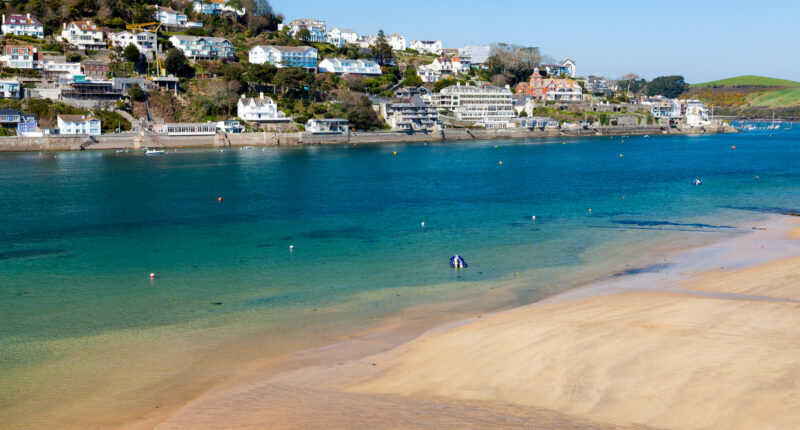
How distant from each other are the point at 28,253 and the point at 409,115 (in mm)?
72836

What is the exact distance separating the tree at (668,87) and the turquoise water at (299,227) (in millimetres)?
148234

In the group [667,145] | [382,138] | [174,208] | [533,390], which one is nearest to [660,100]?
[667,145]

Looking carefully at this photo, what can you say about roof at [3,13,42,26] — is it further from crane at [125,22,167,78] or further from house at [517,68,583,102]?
house at [517,68,583,102]

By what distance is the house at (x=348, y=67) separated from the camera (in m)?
102

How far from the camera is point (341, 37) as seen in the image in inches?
4862

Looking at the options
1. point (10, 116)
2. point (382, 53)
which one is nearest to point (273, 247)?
point (10, 116)

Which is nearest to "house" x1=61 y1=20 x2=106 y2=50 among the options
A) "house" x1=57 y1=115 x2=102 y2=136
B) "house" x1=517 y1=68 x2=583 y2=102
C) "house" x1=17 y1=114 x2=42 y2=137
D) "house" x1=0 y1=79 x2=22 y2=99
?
"house" x1=0 y1=79 x2=22 y2=99

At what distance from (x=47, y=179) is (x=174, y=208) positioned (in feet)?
55.4

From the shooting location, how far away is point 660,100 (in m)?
137

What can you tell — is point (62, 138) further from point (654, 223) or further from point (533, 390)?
point (533, 390)

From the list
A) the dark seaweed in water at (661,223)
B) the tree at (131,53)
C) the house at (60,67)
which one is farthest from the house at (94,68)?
the dark seaweed in water at (661,223)

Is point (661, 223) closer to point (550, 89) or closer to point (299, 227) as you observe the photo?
point (299, 227)

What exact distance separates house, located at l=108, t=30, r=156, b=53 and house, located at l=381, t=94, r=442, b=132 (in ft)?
112

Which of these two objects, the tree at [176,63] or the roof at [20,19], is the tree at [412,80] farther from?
the roof at [20,19]
